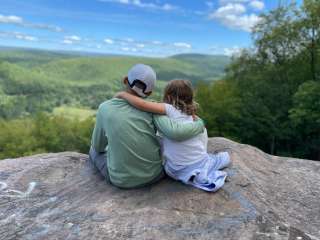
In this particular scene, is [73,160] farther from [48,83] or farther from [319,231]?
[48,83]

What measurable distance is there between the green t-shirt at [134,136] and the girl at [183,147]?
0.34 ft

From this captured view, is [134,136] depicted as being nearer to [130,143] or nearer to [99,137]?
[130,143]

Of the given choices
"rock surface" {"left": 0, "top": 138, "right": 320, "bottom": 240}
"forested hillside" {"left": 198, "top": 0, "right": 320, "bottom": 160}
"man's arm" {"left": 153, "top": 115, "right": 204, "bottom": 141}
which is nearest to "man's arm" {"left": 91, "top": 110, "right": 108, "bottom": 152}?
"rock surface" {"left": 0, "top": 138, "right": 320, "bottom": 240}

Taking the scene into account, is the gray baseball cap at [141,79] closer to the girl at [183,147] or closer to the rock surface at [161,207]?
the girl at [183,147]

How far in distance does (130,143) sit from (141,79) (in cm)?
79

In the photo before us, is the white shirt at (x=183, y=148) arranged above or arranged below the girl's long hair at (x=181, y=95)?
below

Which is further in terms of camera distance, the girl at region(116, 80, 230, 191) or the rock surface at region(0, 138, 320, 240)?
the girl at region(116, 80, 230, 191)

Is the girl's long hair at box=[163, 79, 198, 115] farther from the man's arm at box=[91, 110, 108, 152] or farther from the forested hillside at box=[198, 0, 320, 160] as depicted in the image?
the forested hillside at box=[198, 0, 320, 160]

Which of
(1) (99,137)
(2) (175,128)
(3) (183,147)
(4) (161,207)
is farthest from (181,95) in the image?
(4) (161,207)

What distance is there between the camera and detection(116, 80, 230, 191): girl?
16.3ft

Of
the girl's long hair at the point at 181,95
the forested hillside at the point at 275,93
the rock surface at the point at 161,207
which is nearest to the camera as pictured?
the rock surface at the point at 161,207

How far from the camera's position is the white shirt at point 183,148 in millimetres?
4973

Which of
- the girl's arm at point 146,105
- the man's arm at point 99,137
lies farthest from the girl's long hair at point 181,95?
the man's arm at point 99,137

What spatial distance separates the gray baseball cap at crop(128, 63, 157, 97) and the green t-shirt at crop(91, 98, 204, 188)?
0.77 feet
